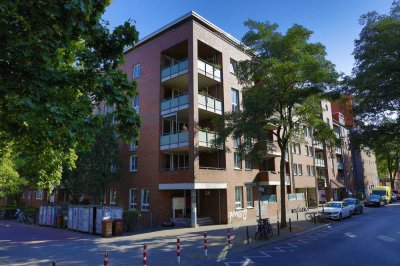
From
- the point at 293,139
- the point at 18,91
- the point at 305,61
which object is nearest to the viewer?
the point at 18,91

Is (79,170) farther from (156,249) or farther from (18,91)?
(18,91)

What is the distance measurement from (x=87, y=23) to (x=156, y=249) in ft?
33.9

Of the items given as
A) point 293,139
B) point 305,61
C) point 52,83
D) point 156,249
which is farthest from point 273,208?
point 52,83

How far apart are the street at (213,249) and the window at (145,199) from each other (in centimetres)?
537

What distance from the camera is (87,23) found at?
25.1 feet

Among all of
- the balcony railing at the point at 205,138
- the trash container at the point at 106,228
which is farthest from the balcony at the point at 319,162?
the trash container at the point at 106,228

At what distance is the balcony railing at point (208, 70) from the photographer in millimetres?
24355

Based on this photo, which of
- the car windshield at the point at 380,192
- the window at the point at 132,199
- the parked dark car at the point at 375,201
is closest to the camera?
the window at the point at 132,199

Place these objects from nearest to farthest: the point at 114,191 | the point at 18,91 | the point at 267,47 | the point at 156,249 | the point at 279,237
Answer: the point at 18,91 < the point at 156,249 < the point at 279,237 < the point at 267,47 < the point at 114,191

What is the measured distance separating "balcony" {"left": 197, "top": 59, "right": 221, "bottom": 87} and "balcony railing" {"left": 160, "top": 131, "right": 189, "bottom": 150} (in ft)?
17.4

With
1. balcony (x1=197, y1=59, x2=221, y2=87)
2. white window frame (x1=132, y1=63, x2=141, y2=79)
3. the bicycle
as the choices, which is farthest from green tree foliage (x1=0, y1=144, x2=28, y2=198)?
the bicycle

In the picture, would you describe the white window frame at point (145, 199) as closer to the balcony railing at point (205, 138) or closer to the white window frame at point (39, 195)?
the balcony railing at point (205, 138)

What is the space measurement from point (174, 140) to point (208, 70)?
6523 mm

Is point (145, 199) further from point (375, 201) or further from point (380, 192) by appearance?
point (380, 192)
